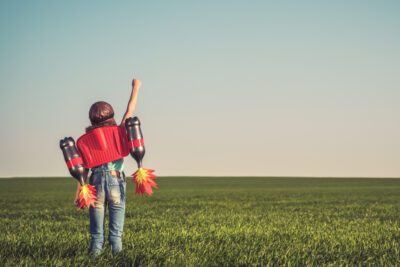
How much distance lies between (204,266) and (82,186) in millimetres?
2005

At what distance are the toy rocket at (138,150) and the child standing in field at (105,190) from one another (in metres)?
0.36

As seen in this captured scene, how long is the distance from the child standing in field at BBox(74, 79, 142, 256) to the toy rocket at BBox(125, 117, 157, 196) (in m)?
0.36

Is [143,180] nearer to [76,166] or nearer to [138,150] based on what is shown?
[138,150]

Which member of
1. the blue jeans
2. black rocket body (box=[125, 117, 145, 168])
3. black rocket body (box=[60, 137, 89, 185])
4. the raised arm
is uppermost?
the raised arm

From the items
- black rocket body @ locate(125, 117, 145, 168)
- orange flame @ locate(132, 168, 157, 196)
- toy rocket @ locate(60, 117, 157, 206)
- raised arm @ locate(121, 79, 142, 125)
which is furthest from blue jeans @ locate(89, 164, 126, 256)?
raised arm @ locate(121, 79, 142, 125)

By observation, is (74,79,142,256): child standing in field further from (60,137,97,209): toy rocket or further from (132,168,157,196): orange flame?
(132,168,157,196): orange flame

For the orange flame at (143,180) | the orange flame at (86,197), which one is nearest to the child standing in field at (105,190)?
the orange flame at (86,197)

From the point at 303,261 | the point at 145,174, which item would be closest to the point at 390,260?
the point at 303,261

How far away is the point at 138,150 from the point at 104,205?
0.97m

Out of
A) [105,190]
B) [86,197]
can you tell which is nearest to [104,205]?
[105,190]

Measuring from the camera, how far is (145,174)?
5.04 metres

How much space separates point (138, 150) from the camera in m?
4.96

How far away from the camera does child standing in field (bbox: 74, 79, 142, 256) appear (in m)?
5.17

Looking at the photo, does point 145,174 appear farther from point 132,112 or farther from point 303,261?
point 303,261
